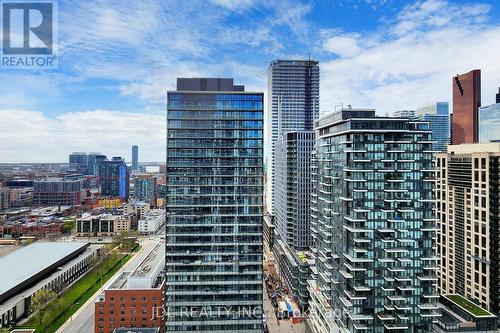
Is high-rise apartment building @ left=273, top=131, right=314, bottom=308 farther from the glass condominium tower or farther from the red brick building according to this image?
the red brick building

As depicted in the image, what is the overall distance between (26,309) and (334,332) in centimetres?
6593

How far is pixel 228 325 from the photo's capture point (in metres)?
59.8

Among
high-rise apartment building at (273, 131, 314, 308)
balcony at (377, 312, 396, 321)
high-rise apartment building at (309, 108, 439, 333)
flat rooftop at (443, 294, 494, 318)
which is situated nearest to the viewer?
balcony at (377, 312, 396, 321)

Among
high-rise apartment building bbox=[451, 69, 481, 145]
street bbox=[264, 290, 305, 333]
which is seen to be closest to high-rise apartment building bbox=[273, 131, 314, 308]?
street bbox=[264, 290, 305, 333]

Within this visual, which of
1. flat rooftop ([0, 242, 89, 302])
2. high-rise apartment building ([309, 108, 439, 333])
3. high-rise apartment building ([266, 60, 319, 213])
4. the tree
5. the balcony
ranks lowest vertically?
the tree

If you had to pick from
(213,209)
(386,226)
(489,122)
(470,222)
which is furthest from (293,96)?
(386,226)

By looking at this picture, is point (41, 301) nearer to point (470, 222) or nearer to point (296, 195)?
point (296, 195)

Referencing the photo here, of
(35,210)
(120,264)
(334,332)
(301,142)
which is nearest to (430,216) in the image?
(334,332)

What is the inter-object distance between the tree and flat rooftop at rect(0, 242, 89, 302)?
232 inches

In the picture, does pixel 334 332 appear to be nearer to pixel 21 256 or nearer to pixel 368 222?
pixel 368 222

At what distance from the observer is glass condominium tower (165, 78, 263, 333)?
60.0 meters

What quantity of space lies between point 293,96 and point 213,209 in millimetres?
100492

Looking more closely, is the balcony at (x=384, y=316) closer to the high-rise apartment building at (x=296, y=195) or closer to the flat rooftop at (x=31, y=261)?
the high-rise apartment building at (x=296, y=195)

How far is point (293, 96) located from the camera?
15150cm
